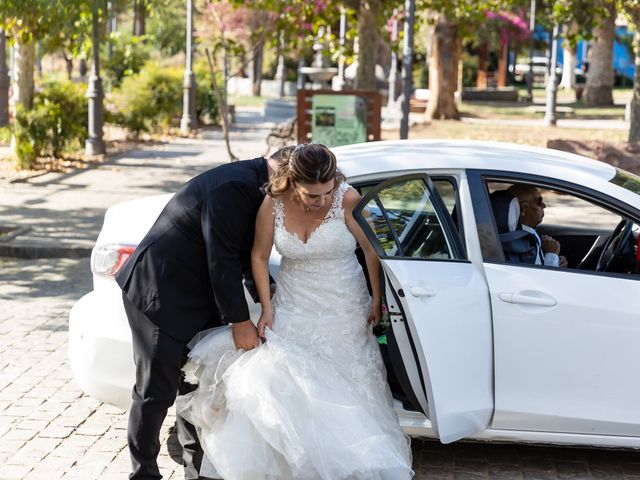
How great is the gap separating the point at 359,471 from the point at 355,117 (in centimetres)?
1223

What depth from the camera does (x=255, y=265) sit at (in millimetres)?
4770

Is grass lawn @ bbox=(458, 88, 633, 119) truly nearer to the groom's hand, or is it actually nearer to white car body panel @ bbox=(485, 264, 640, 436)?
white car body panel @ bbox=(485, 264, 640, 436)

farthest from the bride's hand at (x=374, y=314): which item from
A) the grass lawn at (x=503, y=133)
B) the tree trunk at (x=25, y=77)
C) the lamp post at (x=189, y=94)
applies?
the lamp post at (x=189, y=94)

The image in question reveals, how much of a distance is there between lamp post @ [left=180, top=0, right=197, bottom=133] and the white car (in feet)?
68.2

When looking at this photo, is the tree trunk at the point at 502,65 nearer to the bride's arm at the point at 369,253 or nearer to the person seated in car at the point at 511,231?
the person seated in car at the point at 511,231

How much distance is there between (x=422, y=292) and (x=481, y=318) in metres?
0.29

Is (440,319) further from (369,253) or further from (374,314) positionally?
(369,253)

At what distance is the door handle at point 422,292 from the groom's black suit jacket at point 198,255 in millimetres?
744

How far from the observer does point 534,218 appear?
5945 millimetres

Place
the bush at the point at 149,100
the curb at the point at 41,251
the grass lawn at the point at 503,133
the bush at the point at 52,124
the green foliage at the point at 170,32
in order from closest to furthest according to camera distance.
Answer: the curb at the point at 41,251, the bush at the point at 52,124, the bush at the point at 149,100, the grass lawn at the point at 503,133, the green foliage at the point at 170,32

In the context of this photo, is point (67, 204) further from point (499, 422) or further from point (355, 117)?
point (499, 422)

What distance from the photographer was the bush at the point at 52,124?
58.6ft

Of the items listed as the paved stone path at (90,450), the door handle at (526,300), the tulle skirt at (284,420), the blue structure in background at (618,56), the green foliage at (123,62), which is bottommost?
the paved stone path at (90,450)

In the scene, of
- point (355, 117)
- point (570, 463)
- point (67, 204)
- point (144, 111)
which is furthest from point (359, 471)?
point (144, 111)
